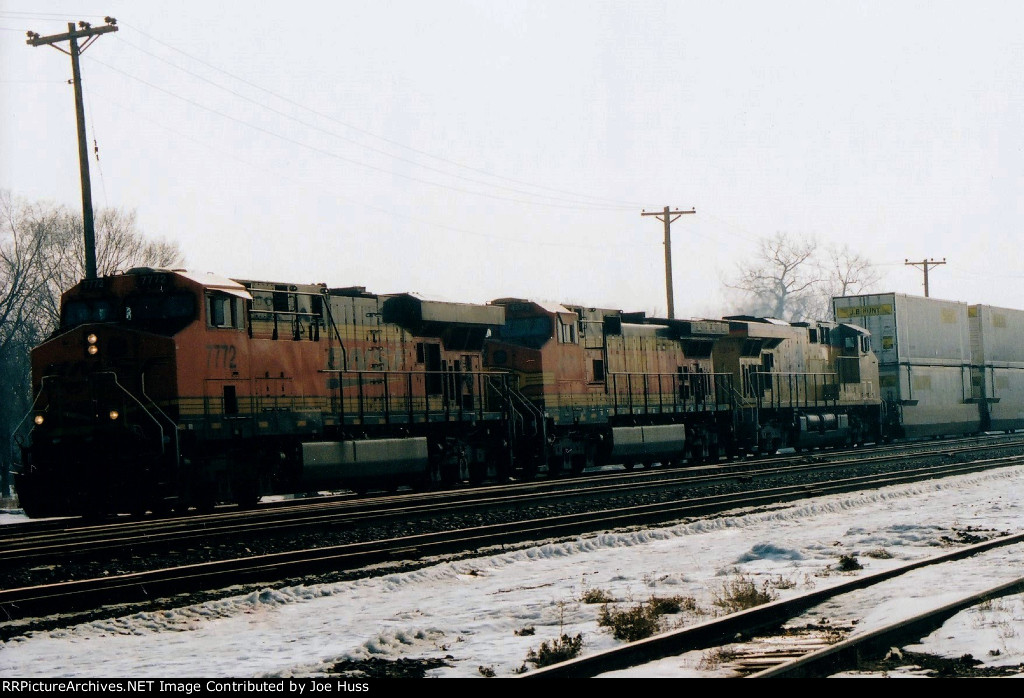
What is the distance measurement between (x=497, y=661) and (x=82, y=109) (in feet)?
68.5

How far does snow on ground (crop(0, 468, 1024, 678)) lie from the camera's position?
738 cm

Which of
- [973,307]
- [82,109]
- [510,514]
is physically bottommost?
[510,514]

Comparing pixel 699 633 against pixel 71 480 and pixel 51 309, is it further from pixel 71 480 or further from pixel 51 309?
pixel 51 309

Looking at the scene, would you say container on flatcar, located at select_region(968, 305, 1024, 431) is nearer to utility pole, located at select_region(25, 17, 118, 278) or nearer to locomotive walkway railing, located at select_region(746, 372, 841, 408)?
locomotive walkway railing, located at select_region(746, 372, 841, 408)

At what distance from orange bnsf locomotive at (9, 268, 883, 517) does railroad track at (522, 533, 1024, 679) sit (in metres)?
11.1

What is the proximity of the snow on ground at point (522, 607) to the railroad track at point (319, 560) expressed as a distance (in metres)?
0.76

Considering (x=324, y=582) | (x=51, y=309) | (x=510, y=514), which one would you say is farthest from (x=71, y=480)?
(x=51, y=309)

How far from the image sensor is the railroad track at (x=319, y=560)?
9.83 m

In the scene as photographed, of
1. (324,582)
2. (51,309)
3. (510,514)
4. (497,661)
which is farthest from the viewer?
(51,309)

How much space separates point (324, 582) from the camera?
35.9ft

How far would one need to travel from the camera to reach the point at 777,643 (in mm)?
7508

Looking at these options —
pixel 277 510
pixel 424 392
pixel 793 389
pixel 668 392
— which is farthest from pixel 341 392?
pixel 793 389

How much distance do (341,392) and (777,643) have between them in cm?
1399

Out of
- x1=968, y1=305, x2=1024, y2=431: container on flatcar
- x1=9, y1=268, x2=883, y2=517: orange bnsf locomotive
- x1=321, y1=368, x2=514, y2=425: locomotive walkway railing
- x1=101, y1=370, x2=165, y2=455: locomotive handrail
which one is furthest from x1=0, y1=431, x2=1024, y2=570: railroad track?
x1=968, y1=305, x2=1024, y2=431: container on flatcar
